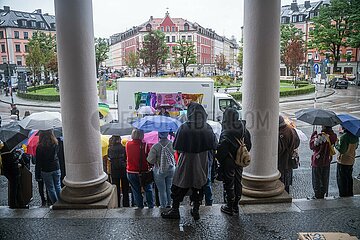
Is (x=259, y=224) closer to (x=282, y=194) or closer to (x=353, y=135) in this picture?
(x=282, y=194)

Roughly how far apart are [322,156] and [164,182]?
3065 mm

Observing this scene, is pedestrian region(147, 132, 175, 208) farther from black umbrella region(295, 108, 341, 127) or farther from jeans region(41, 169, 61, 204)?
black umbrella region(295, 108, 341, 127)

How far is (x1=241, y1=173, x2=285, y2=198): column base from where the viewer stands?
547 cm

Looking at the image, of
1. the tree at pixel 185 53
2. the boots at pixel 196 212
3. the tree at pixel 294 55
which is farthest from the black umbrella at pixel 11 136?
the tree at pixel 185 53

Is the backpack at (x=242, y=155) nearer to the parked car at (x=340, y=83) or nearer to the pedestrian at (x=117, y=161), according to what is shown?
the pedestrian at (x=117, y=161)

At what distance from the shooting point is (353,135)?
6.07m

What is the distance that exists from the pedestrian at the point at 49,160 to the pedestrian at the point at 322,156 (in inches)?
189

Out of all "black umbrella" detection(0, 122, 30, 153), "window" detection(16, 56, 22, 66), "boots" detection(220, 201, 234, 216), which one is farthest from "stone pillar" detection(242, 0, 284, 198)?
"window" detection(16, 56, 22, 66)

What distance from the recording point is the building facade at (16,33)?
67438 millimetres

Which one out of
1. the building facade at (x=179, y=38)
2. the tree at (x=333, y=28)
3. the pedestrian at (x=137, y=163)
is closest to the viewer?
the pedestrian at (x=137, y=163)

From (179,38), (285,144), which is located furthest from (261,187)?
(179,38)

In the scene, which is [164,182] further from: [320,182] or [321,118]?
[321,118]

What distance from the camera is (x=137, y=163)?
226 inches

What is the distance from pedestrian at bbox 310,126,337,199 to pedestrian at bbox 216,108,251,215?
2132mm
